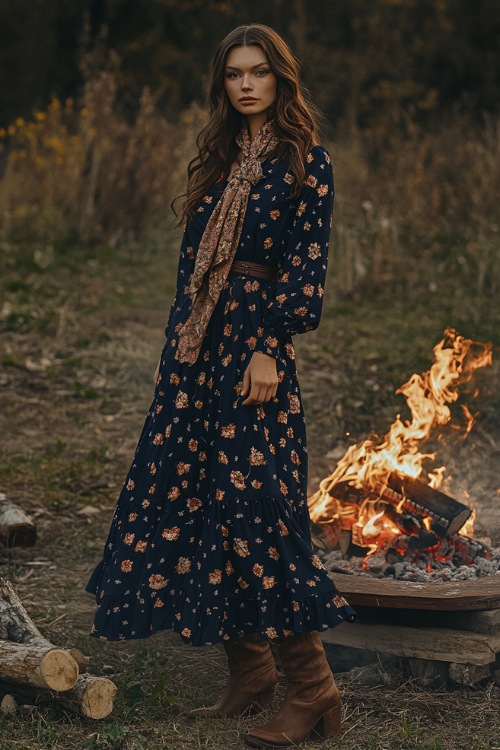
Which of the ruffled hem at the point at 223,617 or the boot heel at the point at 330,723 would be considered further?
the boot heel at the point at 330,723

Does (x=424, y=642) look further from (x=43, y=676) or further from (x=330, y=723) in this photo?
(x=43, y=676)

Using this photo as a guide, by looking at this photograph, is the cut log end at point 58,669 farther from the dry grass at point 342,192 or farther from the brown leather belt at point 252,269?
the dry grass at point 342,192

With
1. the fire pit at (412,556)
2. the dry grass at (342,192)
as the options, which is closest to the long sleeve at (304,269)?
the fire pit at (412,556)

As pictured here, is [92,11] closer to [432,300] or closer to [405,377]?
[432,300]

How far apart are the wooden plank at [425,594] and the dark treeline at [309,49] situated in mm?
11964

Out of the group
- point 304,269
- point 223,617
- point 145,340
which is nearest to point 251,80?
point 304,269

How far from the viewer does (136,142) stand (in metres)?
11.7

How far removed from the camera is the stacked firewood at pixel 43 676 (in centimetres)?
338

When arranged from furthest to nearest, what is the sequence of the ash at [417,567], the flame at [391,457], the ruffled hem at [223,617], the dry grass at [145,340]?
the flame at [391,457], the ash at [417,567], the dry grass at [145,340], the ruffled hem at [223,617]

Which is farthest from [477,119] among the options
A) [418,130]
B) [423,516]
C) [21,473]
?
[423,516]

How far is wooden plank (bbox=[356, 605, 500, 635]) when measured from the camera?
3.78 metres

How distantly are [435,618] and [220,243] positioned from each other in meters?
1.57

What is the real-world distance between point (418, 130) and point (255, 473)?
37.4 feet

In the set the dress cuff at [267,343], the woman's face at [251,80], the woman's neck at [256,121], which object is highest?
the woman's face at [251,80]
